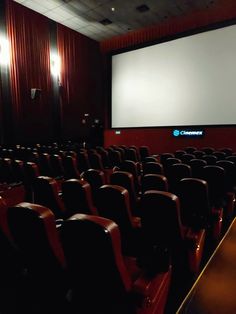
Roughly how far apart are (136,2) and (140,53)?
1.64 m

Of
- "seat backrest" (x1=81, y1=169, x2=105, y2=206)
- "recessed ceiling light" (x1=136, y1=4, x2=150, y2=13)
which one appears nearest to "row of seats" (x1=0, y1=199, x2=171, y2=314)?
"seat backrest" (x1=81, y1=169, x2=105, y2=206)

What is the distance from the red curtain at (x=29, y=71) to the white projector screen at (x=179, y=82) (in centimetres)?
244

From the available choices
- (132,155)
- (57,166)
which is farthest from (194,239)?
(132,155)

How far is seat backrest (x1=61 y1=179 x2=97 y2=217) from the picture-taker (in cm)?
192

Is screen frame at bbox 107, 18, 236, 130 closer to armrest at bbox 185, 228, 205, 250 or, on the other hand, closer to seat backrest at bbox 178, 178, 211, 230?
seat backrest at bbox 178, 178, 211, 230

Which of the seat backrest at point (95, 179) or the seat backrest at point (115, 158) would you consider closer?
the seat backrest at point (95, 179)

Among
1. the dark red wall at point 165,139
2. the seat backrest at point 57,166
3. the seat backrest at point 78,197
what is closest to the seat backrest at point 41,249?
the seat backrest at point 78,197

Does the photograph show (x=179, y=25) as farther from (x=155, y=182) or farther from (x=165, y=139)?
(x=155, y=182)

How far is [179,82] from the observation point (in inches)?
296

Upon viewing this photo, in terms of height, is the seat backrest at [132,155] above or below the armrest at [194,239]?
above

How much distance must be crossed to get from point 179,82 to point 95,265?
7.22 meters

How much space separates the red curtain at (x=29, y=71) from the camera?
7340mm

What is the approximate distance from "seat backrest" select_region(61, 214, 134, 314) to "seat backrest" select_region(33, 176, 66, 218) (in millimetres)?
1114

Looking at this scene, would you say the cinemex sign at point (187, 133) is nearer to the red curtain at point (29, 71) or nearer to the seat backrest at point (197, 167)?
the seat backrest at point (197, 167)
